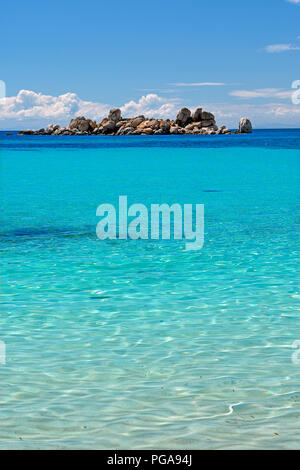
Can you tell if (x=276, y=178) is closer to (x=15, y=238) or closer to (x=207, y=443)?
(x=15, y=238)

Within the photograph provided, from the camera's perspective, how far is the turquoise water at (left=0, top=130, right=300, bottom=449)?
5.68 m

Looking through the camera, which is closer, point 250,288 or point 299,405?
point 299,405

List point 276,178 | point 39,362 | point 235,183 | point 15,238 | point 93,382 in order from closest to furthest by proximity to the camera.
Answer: point 93,382
point 39,362
point 15,238
point 235,183
point 276,178

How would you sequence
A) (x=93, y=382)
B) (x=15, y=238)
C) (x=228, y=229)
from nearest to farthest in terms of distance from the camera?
(x=93, y=382)
(x=15, y=238)
(x=228, y=229)

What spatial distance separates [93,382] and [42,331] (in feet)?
6.96

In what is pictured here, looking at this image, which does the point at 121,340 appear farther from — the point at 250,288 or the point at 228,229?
the point at 228,229

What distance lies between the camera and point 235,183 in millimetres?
37188

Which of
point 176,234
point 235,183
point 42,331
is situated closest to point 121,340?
point 42,331

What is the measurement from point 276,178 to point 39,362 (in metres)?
35.6

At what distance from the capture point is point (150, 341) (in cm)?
822

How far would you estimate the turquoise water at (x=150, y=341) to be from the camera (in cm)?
568
